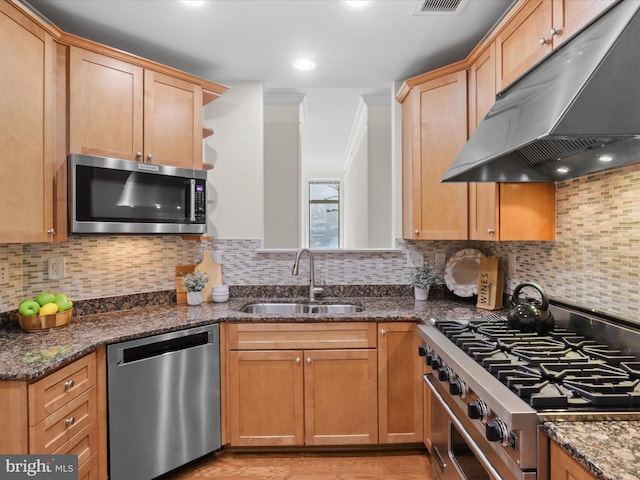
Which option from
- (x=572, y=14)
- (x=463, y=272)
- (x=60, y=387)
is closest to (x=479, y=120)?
(x=572, y=14)

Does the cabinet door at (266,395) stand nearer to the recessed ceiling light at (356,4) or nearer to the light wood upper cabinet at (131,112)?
the light wood upper cabinet at (131,112)

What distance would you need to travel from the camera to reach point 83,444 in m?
1.64

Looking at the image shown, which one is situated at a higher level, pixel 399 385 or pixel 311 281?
pixel 311 281

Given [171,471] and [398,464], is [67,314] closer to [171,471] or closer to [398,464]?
[171,471]

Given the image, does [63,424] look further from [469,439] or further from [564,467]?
[564,467]

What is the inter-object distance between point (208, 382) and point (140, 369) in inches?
16.5

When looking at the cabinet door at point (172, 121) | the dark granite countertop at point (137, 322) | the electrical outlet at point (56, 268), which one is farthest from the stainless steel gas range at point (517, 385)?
the electrical outlet at point (56, 268)

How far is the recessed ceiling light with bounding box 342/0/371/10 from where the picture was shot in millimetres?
1896

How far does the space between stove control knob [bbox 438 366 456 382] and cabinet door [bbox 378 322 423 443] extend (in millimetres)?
654

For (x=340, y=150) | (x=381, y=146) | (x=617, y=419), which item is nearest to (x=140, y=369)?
(x=617, y=419)

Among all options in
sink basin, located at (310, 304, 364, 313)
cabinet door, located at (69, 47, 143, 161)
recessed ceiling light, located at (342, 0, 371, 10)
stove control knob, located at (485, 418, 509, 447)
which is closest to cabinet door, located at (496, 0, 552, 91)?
recessed ceiling light, located at (342, 0, 371, 10)

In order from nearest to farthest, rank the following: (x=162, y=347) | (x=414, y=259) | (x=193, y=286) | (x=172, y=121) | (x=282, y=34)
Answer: (x=162, y=347) < (x=282, y=34) < (x=172, y=121) < (x=193, y=286) < (x=414, y=259)

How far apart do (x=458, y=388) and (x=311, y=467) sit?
1.26m

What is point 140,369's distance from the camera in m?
1.88
